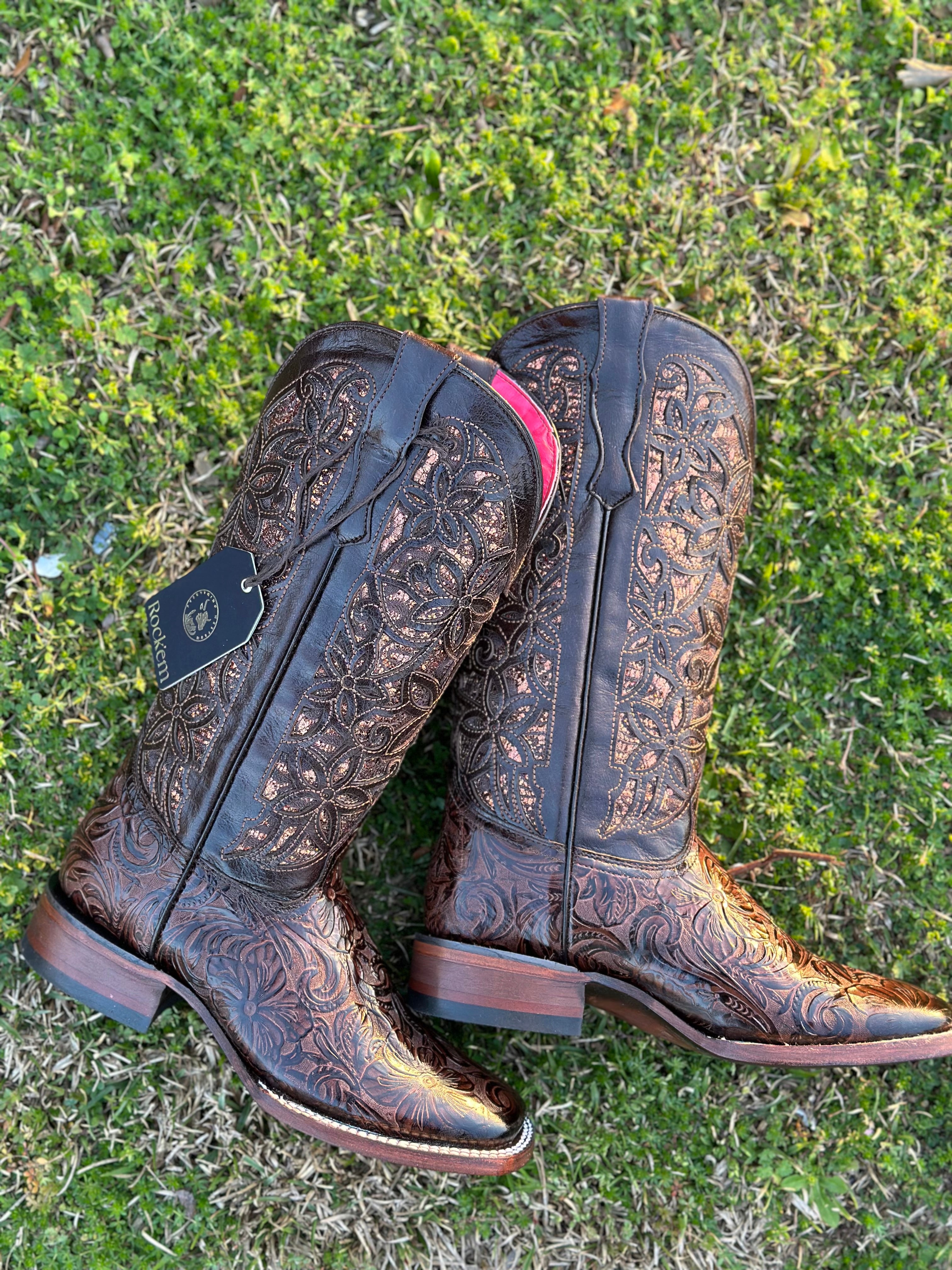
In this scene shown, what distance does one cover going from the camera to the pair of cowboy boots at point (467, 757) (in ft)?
6.59

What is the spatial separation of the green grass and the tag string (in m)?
0.78

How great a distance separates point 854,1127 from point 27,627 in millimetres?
2811

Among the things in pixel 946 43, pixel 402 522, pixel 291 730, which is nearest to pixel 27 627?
pixel 291 730

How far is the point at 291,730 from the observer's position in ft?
6.68

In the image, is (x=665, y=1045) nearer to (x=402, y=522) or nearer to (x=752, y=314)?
(x=402, y=522)

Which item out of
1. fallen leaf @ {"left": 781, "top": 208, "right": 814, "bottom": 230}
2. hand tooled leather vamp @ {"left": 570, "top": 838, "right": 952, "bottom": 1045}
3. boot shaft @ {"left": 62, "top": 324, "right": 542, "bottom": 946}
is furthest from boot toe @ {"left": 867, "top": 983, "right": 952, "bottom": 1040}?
fallen leaf @ {"left": 781, "top": 208, "right": 814, "bottom": 230}

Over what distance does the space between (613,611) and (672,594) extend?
0.52 ft

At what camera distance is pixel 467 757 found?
2.34m

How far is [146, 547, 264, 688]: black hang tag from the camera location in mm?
2039

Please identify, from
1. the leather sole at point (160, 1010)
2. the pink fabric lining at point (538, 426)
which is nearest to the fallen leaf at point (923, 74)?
the pink fabric lining at point (538, 426)

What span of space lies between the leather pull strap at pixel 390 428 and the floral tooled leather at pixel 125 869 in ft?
2.78

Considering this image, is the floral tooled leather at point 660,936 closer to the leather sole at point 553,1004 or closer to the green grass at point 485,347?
the leather sole at point 553,1004

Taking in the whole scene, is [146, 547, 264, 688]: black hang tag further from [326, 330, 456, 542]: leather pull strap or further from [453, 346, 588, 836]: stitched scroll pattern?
[453, 346, 588, 836]: stitched scroll pattern

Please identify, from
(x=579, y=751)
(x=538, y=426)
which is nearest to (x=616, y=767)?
(x=579, y=751)
